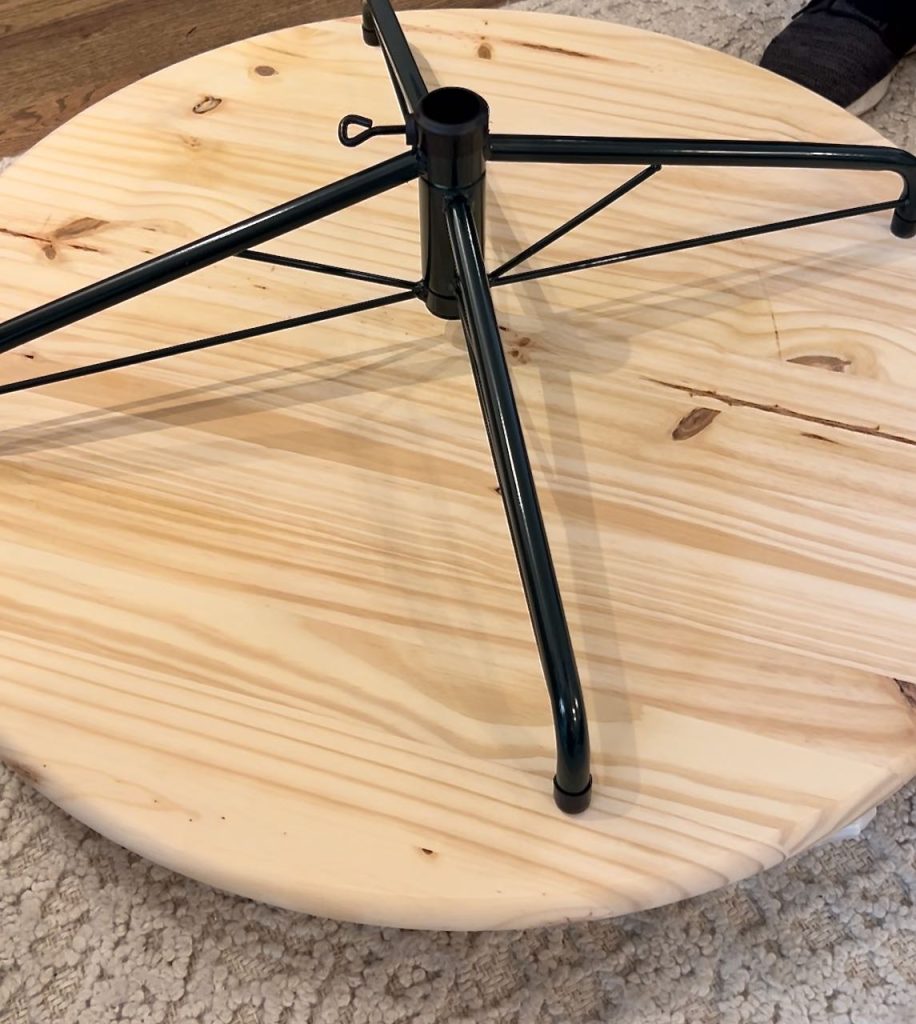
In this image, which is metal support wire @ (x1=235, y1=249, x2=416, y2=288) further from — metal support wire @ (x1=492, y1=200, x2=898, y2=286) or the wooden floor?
the wooden floor

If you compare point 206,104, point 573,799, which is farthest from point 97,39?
point 573,799

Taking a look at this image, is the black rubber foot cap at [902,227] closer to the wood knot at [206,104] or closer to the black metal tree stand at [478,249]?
the black metal tree stand at [478,249]

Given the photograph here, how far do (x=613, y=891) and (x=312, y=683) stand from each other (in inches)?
6.5

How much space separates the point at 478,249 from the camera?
53 cm

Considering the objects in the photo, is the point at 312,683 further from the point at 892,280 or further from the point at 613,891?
the point at 892,280

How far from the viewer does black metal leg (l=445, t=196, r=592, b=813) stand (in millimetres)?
445

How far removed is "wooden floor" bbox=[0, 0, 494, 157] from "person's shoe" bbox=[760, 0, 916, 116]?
1.27ft

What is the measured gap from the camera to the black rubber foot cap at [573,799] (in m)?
0.47

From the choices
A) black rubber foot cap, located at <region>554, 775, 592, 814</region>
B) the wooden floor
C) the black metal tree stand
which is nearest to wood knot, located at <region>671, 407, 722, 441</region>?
the black metal tree stand

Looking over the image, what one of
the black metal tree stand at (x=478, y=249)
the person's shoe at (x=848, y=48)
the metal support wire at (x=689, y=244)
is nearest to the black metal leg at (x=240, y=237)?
the black metal tree stand at (x=478, y=249)

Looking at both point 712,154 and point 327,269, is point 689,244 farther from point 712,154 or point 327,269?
point 327,269

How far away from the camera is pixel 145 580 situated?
1.78 feet

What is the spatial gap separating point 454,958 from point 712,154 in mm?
499

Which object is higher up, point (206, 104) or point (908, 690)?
point (206, 104)
